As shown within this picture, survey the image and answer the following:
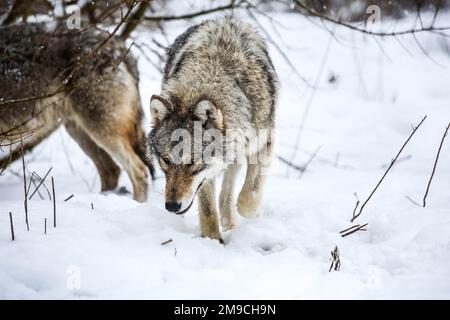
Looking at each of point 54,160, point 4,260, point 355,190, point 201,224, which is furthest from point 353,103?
point 4,260

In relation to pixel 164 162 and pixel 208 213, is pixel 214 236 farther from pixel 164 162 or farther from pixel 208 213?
pixel 164 162

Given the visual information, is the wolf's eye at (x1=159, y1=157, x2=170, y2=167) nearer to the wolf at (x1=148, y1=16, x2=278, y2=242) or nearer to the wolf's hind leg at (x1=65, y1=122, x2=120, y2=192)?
the wolf at (x1=148, y1=16, x2=278, y2=242)

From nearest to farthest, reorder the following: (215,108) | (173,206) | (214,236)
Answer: (173,206) → (215,108) → (214,236)

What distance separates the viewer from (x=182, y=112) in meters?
3.57

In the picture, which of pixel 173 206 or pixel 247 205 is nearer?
pixel 173 206

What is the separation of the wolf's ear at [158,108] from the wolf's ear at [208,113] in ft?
0.84

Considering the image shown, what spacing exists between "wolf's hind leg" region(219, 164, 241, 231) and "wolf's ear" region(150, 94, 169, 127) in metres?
0.94

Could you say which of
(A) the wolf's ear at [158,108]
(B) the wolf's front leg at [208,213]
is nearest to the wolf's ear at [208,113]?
(A) the wolf's ear at [158,108]

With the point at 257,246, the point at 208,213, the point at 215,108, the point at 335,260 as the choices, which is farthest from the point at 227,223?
the point at 335,260

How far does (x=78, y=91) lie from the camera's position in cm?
532

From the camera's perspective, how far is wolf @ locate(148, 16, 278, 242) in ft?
11.5

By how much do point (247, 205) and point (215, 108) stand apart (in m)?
1.07
